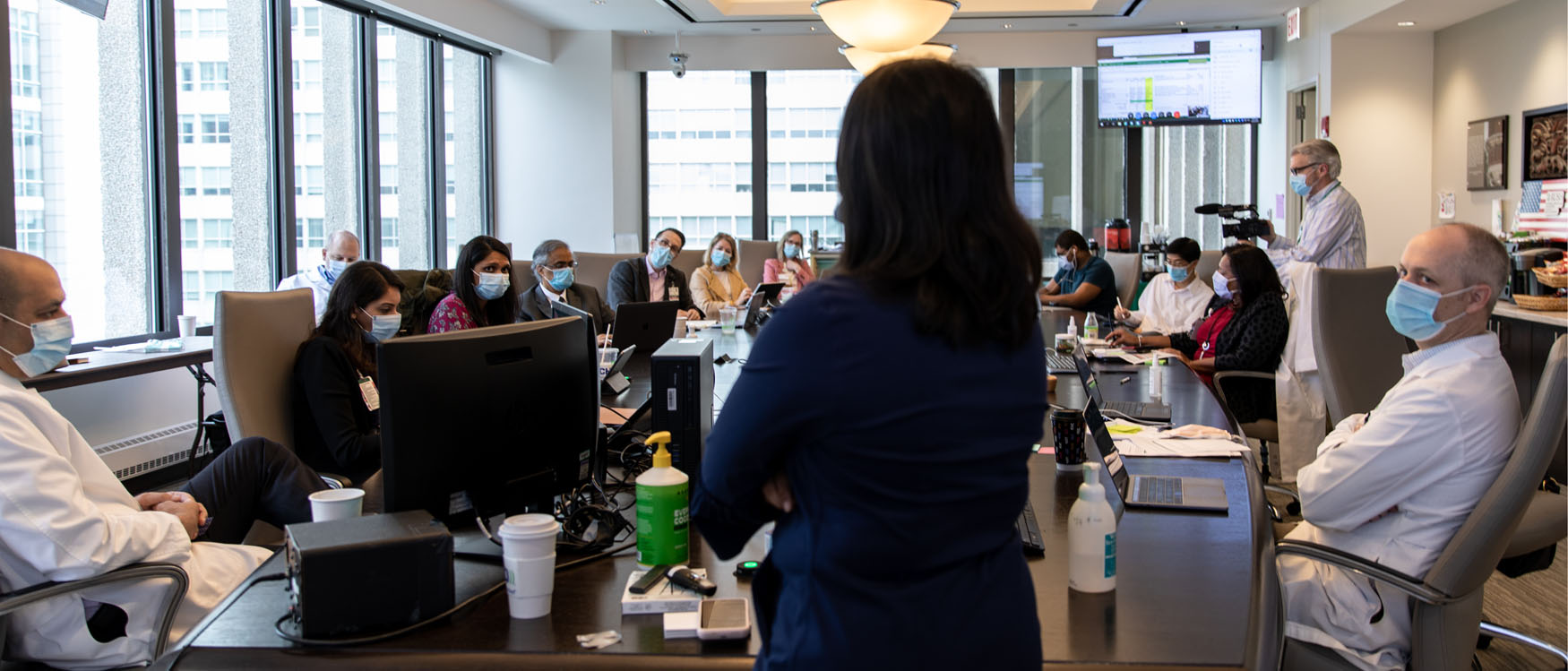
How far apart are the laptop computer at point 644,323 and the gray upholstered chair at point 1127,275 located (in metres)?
→ 3.73

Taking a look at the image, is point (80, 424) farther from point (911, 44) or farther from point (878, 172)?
point (878, 172)

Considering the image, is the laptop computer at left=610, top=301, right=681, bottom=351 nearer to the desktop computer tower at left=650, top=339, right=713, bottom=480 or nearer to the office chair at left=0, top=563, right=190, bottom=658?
the desktop computer tower at left=650, top=339, right=713, bottom=480

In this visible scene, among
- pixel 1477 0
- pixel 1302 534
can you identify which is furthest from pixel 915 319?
pixel 1477 0

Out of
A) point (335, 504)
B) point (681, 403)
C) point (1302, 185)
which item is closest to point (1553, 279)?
point (1302, 185)

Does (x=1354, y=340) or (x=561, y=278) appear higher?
(x=561, y=278)

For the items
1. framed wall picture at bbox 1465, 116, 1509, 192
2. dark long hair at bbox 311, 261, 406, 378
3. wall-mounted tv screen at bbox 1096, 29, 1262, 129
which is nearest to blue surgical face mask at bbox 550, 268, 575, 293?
dark long hair at bbox 311, 261, 406, 378

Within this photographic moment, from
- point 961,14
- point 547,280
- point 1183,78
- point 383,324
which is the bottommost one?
point 383,324

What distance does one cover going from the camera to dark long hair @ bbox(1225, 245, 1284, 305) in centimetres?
435

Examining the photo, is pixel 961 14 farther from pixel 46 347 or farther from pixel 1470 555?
pixel 46 347

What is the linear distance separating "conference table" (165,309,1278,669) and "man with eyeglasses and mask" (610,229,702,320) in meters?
4.63

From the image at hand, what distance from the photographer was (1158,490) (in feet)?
7.06

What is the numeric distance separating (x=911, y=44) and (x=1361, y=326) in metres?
2.04

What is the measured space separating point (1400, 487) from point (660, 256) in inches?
204

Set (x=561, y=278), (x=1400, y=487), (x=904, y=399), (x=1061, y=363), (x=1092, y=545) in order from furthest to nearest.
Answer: (x=561, y=278) → (x=1061, y=363) → (x=1400, y=487) → (x=1092, y=545) → (x=904, y=399)
